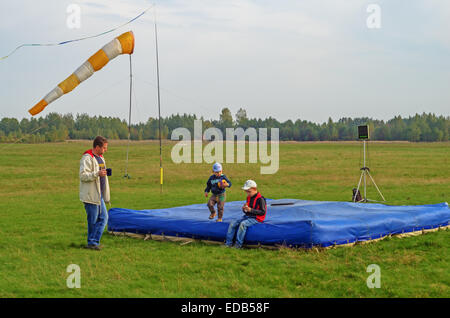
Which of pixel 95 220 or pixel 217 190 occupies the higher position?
pixel 217 190

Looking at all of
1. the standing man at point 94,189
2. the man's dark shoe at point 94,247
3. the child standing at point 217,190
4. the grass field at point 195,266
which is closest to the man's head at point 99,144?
the standing man at point 94,189

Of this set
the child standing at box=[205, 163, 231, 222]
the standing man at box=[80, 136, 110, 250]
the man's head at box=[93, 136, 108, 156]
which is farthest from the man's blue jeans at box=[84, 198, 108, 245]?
the child standing at box=[205, 163, 231, 222]

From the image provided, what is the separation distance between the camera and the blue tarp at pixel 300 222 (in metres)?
10.0

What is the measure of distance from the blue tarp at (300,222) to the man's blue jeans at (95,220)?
144 centimetres

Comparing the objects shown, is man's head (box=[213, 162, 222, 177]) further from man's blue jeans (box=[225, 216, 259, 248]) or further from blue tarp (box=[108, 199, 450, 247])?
man's blue jeans (box=[225, 216, 259, 248])

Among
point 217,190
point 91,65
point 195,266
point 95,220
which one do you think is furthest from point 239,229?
point 91,65

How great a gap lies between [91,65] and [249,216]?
7299 millimetres

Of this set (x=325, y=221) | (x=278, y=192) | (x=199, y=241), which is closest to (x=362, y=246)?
(x=325, y=221)

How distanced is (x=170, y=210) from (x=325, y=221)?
4512 mm

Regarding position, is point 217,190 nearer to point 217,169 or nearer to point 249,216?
point 217,169

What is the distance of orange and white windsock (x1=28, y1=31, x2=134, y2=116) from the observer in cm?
1431

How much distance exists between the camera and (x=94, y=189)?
33.8 feet

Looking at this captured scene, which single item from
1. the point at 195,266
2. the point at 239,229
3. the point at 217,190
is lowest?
the point at 195,266

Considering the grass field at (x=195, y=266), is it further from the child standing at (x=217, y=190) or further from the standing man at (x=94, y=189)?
the child standing at (x=217, y=190)
